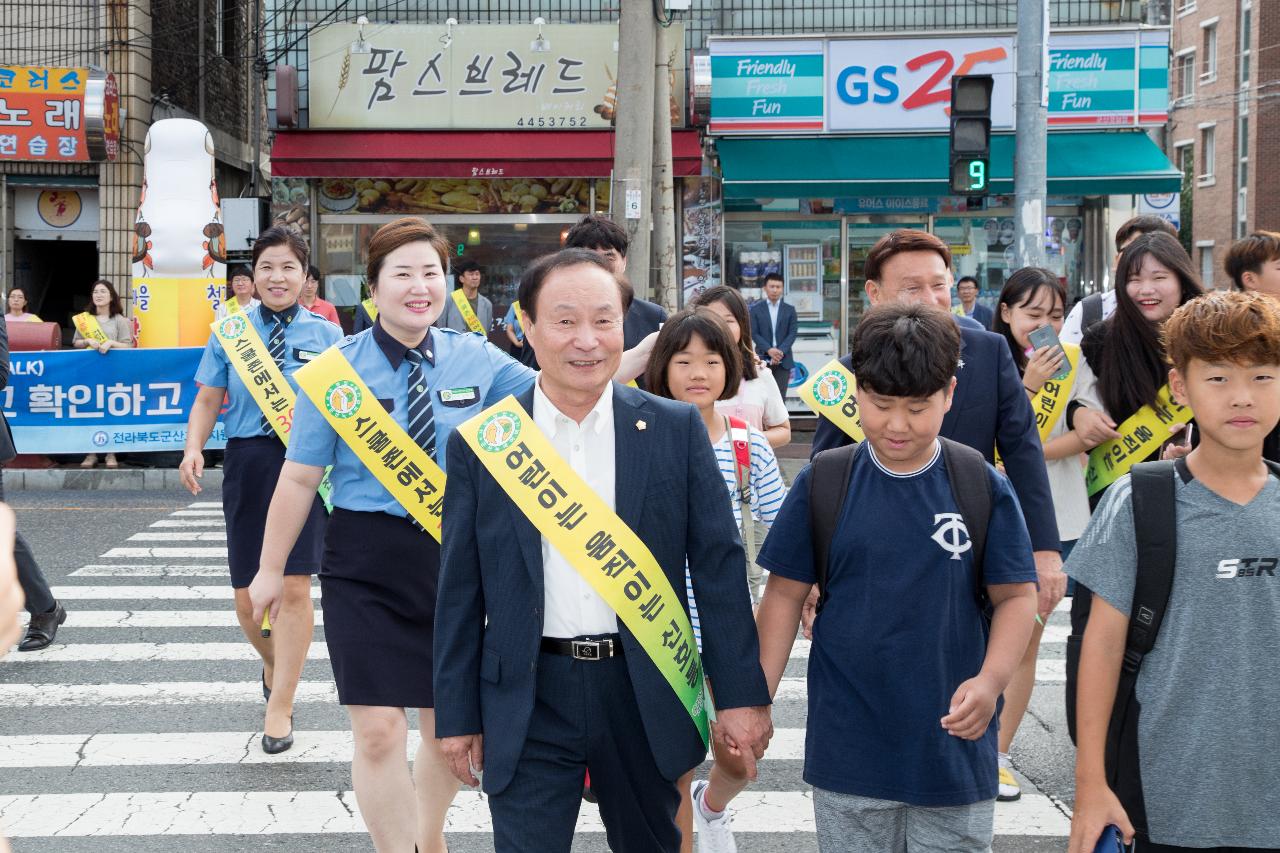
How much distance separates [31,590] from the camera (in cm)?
720

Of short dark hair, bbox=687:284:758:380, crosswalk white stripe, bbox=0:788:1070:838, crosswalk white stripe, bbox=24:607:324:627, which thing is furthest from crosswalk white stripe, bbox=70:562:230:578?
short dark hair, bbox=687:284:758:380

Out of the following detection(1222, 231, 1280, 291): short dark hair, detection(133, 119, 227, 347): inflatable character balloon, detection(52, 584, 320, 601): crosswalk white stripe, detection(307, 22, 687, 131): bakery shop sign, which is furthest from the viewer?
detection(307, 22, 687, 131): bakery shop sign

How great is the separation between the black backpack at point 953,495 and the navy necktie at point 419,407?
4.49ft

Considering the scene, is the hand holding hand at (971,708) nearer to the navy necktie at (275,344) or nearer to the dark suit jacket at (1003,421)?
the dark suit jacket at (1003,421)

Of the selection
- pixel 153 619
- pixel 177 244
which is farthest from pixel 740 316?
pixel 177 244

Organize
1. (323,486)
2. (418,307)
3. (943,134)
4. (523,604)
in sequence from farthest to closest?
(943,134), (323,486), (418,307), (523,604)

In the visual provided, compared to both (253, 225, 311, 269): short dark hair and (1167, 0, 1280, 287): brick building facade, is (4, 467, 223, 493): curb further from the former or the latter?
(1167, 0, 1280, 287): brick building facade

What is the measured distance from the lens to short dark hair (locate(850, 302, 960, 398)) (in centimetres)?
300

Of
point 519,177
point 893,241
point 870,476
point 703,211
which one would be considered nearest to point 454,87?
point 519,177

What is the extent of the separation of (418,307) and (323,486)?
1447mm

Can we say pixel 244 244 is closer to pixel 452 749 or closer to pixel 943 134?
pixel 943 134

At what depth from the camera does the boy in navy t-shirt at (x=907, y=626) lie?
298cm

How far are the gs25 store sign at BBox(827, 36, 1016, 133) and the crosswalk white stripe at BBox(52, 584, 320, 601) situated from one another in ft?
35.2

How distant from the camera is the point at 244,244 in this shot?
51.1 feet
